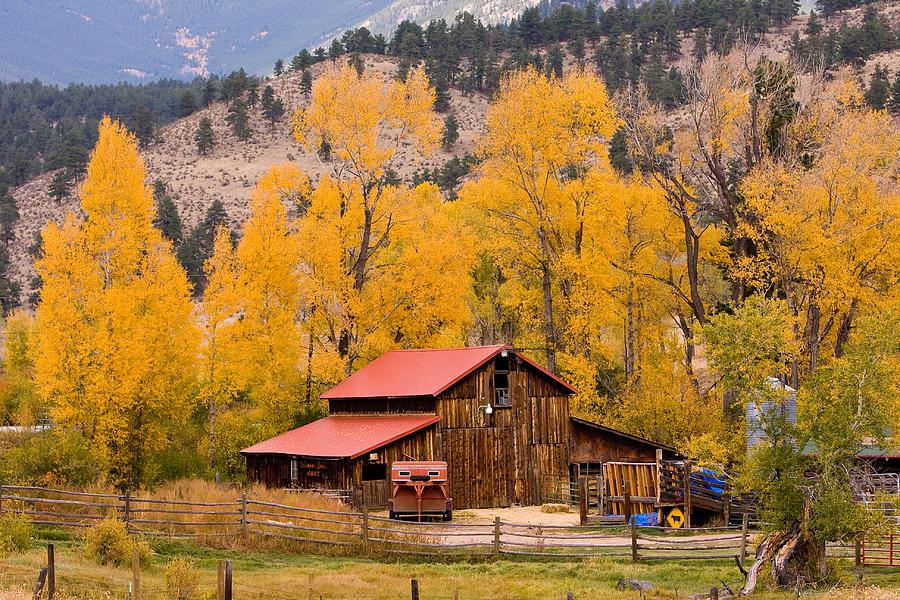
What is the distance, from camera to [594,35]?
145 metres

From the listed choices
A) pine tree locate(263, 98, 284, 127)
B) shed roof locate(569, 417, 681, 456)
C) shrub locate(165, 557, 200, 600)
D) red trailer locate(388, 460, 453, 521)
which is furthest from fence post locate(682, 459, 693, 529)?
pine tree locate(263, 98, 284, 127)

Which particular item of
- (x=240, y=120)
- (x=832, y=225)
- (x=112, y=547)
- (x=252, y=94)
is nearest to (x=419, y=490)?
(x=112, y=547)

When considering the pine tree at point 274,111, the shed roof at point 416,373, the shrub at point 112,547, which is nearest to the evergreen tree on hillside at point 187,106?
the pine tree at point 274,111

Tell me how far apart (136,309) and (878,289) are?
99.4 ft

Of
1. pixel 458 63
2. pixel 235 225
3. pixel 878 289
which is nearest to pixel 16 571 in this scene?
pixel 878 289

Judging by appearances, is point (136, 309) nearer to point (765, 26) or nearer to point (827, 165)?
point (827, 165)

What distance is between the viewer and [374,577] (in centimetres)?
2241

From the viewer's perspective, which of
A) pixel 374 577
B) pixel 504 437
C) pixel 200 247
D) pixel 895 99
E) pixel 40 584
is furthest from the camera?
pixel 200 247

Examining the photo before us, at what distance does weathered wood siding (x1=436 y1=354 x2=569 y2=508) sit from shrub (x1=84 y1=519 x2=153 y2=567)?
16.1 m

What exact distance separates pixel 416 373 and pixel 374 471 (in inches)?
201

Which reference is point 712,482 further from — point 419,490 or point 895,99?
point 895,99

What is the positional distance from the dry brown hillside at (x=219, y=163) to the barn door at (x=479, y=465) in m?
75.7

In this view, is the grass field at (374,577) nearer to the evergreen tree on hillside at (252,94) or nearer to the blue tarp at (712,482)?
the blue tarp at (712,482)

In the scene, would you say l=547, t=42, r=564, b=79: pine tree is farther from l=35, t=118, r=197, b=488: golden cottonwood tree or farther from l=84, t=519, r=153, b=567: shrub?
l=84, t=519, r=153, b=567: shrub
